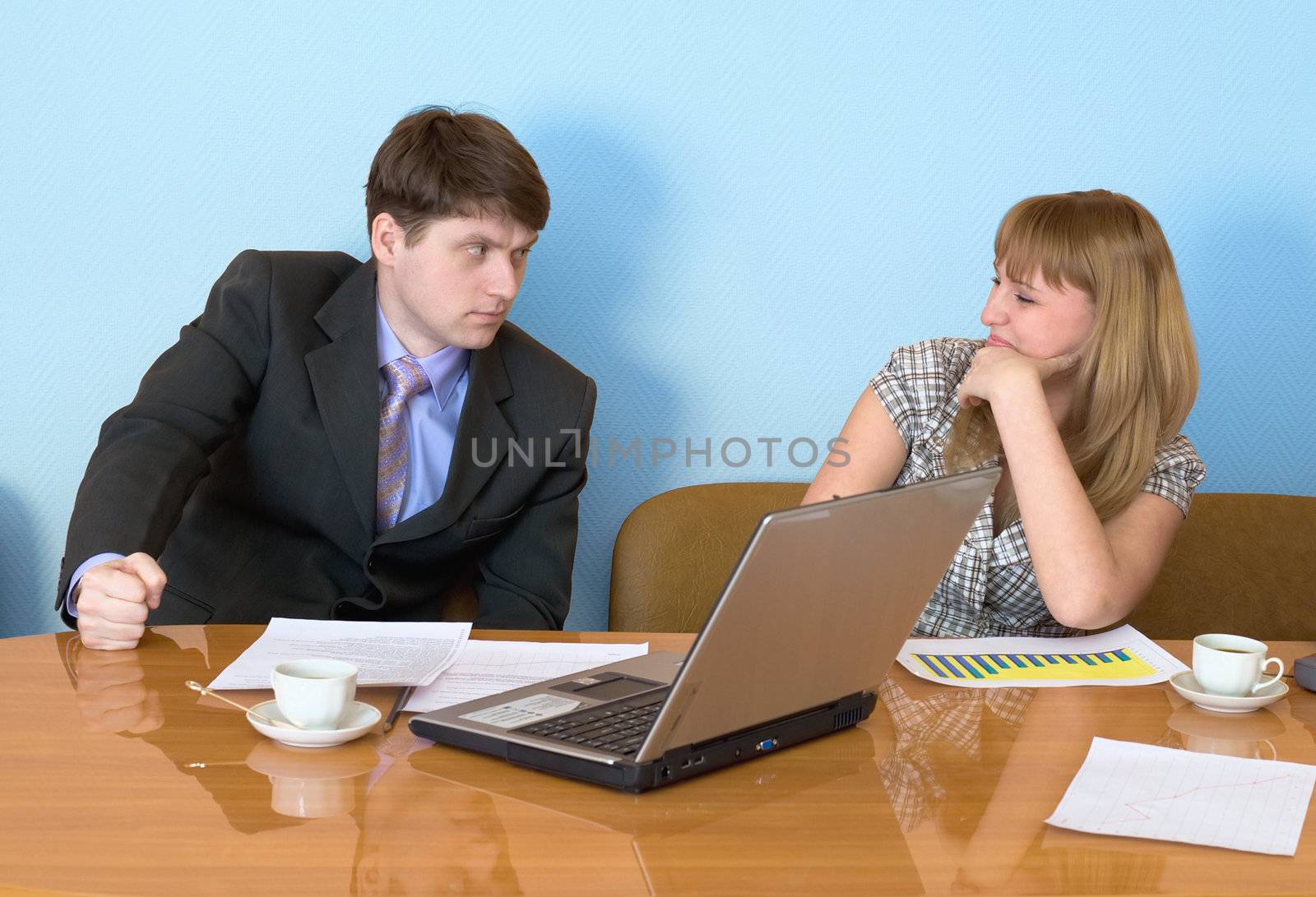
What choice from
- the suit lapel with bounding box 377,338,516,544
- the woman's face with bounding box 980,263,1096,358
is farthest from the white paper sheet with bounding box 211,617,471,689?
the woman's face with bounding box 980,263,1096,358

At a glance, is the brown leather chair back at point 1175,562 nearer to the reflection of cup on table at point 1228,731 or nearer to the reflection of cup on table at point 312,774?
the reflection of cup on table at point 1228,731

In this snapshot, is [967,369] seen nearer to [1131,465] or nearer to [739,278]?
[1131,465]

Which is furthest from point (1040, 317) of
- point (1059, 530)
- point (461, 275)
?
point (461, 275)

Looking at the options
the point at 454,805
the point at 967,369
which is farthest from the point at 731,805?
the point at 967,369

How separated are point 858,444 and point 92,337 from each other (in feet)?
4.45

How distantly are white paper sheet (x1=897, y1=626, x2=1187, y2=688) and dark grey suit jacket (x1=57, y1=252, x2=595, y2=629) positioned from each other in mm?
736

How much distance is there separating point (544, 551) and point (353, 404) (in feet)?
1.28

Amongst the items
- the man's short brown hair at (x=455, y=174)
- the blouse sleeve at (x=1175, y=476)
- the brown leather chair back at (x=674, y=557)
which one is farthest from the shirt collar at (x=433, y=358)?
the blouse sleeve at (x=1175, y=476)

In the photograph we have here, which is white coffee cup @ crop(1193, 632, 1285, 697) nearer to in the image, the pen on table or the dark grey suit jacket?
the pen on table

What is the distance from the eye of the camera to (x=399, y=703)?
Result: 1135 mm

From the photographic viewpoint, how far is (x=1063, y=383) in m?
1.94

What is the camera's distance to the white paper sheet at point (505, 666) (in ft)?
3.87

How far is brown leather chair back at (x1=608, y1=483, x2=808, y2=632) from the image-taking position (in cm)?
219

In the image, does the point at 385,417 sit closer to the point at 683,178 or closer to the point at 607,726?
the point at 683,178
